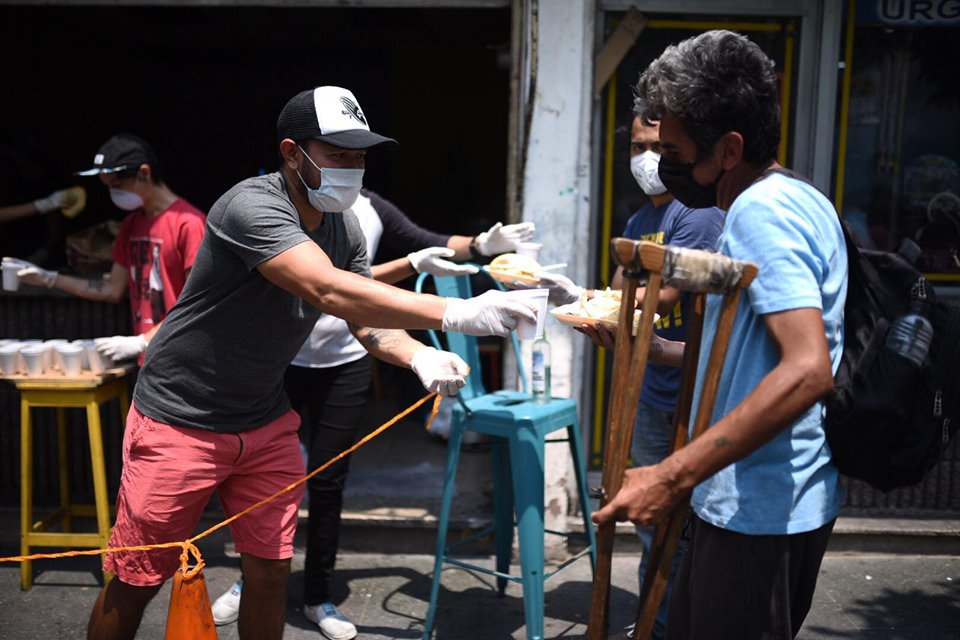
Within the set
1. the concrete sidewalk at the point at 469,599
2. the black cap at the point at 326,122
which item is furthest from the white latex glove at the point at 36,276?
the black cap at the point at 326,122

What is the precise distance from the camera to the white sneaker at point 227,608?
4062 mm

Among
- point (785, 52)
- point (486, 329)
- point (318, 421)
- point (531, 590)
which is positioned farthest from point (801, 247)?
point (785, 52)

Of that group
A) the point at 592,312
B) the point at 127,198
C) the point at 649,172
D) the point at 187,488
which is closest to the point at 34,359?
the point at 127,198

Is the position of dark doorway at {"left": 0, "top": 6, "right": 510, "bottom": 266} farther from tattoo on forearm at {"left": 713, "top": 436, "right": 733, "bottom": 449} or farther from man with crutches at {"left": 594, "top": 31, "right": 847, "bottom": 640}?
tattoo on forearm at {"left": 713, "top": 436, "right": 733, "bottom": 449}

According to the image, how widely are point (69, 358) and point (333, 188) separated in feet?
6.92

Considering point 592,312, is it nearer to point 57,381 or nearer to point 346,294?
point 346,294

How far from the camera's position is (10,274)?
4664 millimetres

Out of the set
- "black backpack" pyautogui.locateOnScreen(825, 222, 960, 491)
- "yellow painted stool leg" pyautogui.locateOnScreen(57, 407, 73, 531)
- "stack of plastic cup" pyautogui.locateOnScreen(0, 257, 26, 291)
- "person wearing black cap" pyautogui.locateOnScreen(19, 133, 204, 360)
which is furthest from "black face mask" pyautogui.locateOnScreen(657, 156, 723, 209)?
"stack of plastic cup" pyautogui.locateOnScreen(0, 257, 26, 291)

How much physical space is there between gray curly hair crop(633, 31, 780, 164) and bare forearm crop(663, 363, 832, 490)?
567mm

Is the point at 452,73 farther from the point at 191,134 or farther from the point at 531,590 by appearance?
the point at 531,590

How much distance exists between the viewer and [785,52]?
4.73 metres

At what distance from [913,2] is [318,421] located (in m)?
3.70

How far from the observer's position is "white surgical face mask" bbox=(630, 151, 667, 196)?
367 centimetres

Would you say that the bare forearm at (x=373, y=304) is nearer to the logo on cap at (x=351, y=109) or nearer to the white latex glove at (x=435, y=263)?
the logo on cap at (x=351, y=109)
